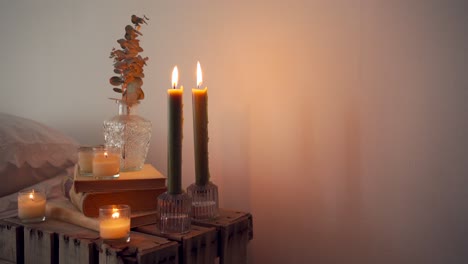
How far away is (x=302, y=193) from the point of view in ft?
3.03

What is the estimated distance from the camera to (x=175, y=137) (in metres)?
0.67

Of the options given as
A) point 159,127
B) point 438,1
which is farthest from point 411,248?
point 159,127

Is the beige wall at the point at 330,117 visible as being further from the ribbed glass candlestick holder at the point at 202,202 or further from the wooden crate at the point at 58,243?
the wooden crate at the point at 58,243

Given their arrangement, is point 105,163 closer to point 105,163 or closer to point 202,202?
point 105,163

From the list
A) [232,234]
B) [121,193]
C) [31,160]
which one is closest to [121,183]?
[121,193]

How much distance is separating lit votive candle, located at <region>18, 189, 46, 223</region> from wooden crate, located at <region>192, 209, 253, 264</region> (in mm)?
291

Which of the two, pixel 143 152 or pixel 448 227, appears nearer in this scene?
pixel 448 227

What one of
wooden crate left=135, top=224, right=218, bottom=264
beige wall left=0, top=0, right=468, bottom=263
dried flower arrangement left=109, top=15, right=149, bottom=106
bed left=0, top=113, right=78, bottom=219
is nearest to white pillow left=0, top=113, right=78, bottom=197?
bed left=0, top=113, right=78, bottom=219

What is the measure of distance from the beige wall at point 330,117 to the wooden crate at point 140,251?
0.41 m

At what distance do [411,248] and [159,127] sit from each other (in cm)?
74

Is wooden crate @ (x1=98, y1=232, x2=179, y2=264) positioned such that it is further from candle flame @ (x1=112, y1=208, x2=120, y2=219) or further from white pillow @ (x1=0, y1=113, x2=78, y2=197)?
white pillow @ (x1=0, y1=113, x2=78, y2=197)

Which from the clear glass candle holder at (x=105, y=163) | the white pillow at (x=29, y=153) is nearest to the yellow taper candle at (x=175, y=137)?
the clear glass candle holder at (x=105, y=163)

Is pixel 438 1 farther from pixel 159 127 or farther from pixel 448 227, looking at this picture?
pixel 159 127

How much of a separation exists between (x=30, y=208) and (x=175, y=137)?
1.03 feet
